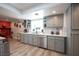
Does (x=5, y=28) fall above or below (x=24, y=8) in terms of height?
below

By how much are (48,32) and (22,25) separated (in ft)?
5.45

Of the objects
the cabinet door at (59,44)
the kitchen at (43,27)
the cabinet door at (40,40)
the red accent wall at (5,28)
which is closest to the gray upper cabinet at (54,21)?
the kitchen at (43,27)

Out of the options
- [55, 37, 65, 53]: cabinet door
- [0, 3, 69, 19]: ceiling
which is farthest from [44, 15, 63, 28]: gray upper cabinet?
[55, 37, 65, 53]: cabinet door

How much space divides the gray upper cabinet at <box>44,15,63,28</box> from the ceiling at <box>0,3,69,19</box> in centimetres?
62

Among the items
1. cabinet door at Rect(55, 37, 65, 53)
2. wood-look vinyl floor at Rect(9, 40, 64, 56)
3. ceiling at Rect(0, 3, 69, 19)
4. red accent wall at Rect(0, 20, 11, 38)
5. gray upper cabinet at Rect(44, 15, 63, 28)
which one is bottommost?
wood-look vinyl floor at Rect(9, 40, 64, 56)

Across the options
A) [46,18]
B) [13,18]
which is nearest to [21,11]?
[13,18]

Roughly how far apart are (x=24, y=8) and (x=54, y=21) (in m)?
1.77

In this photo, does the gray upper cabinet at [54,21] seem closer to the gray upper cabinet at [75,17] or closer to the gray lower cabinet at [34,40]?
the gray lower cabinet at [34,40]

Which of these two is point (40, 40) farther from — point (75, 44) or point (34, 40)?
point (75, 44)

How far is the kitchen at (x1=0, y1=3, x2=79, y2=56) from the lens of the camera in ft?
11.4

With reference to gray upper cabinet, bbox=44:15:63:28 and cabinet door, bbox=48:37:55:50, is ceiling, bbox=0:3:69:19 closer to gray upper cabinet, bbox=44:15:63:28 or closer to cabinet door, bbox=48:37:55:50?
gray upper cabinet, bbox=44:15:63:28

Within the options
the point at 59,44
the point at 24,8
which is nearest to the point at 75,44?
the point at 59,44

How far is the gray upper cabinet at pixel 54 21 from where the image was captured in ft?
16.2

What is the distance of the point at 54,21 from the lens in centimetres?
521
